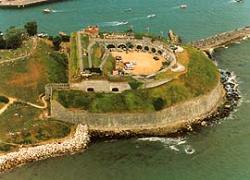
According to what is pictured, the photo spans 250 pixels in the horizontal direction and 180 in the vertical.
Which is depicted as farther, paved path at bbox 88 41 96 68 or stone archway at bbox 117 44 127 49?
stone archway at bbox 117 44 127 49

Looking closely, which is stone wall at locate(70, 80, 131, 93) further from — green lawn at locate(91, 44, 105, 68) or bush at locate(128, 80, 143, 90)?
green lawn at locate(91, 44, 105, 68)

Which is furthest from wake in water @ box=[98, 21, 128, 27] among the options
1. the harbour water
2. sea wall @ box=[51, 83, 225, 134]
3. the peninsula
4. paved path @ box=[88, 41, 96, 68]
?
sea wall @ box=[51, 83, 225, 134]

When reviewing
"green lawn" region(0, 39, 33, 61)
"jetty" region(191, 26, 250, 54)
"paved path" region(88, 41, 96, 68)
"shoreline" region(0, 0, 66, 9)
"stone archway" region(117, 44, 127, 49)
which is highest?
"paved path" region(88, 41, 96, 68)

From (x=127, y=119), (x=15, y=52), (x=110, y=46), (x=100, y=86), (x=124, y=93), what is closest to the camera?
(x=127, y=119)

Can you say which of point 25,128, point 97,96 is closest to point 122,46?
point 97,96

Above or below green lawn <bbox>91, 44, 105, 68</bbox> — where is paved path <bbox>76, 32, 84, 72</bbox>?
above

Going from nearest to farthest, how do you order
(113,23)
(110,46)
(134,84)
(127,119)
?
(127,119), (134,84), (110,46), (113,23)

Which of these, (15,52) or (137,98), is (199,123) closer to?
(137,98)
